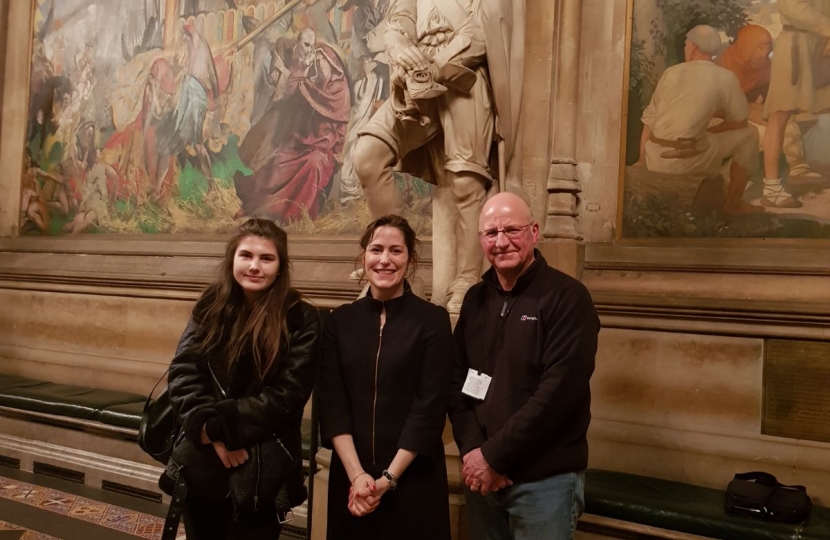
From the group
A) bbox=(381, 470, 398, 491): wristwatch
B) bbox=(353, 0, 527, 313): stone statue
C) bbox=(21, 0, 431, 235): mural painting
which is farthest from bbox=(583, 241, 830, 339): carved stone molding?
bbox=(381, 470, 398, 491): wristwatch

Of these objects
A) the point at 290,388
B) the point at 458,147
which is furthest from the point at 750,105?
the point at 290,388

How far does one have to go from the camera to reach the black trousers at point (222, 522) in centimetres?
237

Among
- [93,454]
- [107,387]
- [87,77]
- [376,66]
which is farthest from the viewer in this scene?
[87,77]

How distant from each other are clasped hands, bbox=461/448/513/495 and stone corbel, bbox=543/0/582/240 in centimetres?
243

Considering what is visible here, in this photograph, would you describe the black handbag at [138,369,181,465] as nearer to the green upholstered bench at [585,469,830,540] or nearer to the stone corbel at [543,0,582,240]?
the green upholstered bench at [585,469,830,540]

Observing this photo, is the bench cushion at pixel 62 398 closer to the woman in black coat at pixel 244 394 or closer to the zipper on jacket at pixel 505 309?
the woman in black coat at pixel 244 394

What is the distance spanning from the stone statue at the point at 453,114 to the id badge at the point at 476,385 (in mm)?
1103

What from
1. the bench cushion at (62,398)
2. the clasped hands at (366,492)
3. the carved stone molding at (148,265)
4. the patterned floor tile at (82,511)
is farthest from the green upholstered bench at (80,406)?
the clasped hands at (366,492)

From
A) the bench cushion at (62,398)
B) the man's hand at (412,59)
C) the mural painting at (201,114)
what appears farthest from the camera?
the mural painting at (201,114)

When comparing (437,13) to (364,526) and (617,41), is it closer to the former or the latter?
(617,41)

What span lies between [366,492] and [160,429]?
27.5 inches

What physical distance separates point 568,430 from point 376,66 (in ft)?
13.2

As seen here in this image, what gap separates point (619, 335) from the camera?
14.0 feet

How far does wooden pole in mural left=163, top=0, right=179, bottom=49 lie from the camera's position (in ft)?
22.7
